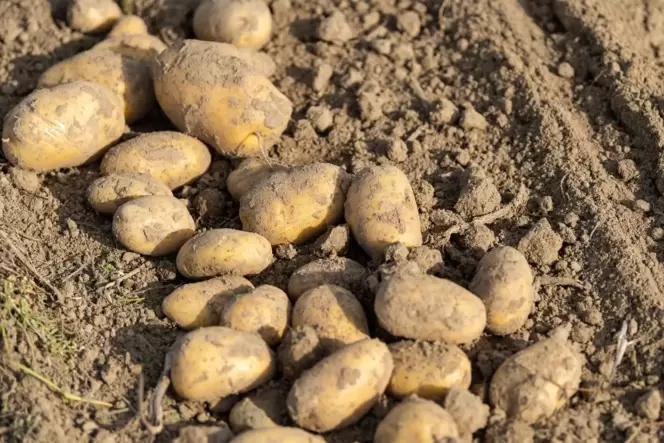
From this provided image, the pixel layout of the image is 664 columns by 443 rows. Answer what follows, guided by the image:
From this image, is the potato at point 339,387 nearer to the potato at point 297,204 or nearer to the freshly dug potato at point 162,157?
the potato at point 297,204

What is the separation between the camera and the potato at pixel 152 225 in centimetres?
266

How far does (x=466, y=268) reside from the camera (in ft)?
8.57

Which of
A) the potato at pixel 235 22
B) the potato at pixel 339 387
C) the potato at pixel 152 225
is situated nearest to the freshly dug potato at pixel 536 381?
the potato at pixel 339 387

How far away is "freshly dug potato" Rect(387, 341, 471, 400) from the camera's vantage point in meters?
2.23

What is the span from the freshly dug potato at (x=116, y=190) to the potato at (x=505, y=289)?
1.13m

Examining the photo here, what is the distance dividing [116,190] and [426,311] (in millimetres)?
1150

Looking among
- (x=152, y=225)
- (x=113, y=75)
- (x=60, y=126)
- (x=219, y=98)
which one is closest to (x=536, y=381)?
(x=152, y=225)

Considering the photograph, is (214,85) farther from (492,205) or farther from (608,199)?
(608,199)

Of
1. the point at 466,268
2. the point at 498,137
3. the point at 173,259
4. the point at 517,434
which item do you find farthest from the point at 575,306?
the point at 173,259

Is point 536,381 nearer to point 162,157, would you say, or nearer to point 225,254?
point 225,254

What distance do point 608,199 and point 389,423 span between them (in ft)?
3.79

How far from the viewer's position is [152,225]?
2676 mm

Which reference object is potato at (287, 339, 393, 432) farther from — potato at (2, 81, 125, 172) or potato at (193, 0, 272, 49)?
potato at (193, 0, 272, 49)

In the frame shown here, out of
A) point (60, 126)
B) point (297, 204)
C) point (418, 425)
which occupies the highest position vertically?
point (418, 425)
